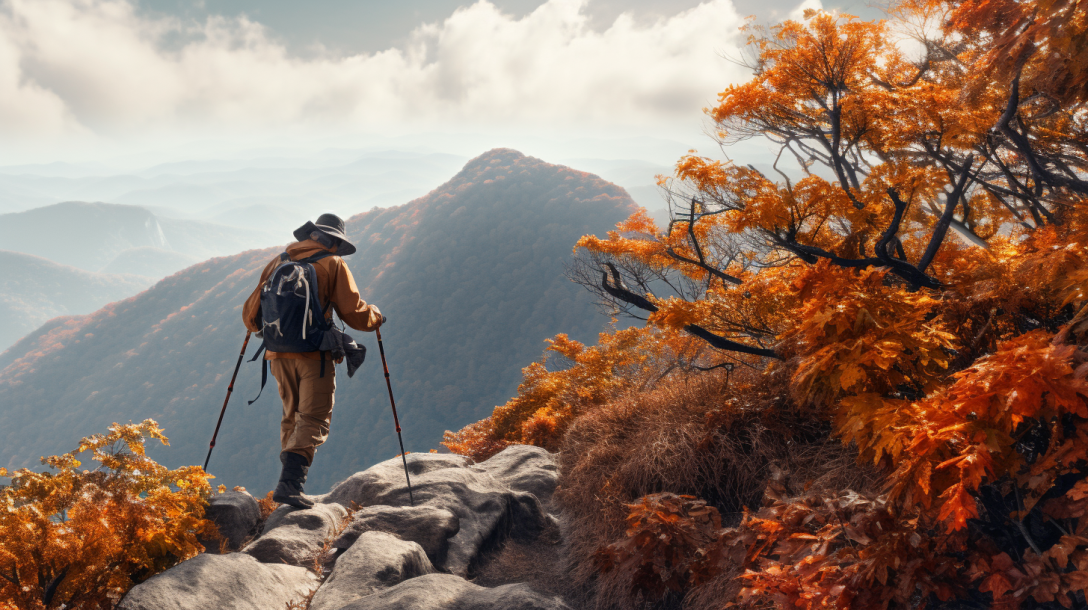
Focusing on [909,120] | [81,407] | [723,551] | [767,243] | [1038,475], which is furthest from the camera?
[81,407]

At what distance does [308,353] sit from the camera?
15.4 ft

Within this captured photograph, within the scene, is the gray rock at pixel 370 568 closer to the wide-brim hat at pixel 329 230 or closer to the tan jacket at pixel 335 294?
the tan jacket at pixel 335 294

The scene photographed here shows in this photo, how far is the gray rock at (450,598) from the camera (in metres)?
3.04

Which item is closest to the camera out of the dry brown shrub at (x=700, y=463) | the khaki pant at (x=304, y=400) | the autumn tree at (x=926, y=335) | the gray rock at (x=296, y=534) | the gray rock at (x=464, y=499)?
the autumn tree at (x=926, y=335)

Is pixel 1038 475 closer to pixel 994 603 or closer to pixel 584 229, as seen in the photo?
pixel 994 603

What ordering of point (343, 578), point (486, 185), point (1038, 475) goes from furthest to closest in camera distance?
point (486, 185) → point (343, 578) → point (1038, 475)

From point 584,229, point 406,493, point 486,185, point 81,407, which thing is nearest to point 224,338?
point 81,407

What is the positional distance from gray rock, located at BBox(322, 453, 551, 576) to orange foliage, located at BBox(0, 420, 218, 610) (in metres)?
2.01

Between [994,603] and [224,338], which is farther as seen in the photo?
[224,338]

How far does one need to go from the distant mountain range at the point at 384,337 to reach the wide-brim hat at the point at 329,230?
2957 inches

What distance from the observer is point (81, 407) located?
93438mm

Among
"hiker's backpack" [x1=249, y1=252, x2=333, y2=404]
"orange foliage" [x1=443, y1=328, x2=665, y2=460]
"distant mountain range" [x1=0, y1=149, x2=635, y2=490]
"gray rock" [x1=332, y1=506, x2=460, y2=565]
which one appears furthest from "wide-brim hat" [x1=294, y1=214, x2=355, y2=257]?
"distant mountain range" [x1=0, y1=149, x2=635, y2=490]

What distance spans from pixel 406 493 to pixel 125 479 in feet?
8.87

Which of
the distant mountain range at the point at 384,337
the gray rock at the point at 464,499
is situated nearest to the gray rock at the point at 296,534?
the gray rock at the point at 464,499
